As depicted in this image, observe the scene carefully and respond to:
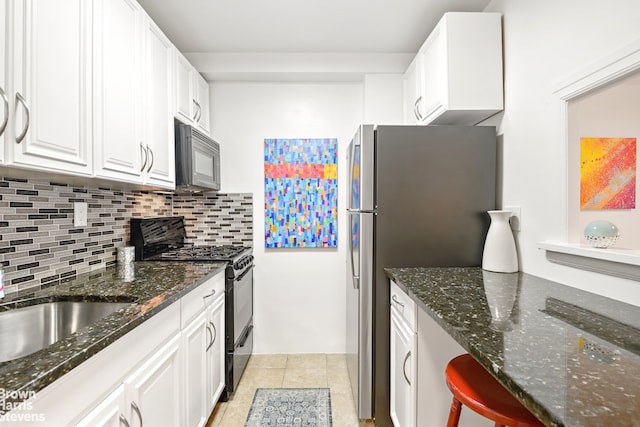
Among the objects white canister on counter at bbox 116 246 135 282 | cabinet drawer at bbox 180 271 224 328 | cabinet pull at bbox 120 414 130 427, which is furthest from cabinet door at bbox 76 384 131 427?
white canister on counter at bbox 116 246 135 282

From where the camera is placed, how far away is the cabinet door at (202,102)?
8.20ft

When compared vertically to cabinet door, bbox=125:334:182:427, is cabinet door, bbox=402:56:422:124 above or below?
above

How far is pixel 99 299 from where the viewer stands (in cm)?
126

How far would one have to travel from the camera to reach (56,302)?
49.8 inches

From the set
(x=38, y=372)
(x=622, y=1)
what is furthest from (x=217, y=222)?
(x=622, y=1)

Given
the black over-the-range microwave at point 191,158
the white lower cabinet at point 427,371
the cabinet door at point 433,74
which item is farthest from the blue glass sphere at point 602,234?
the black over-the-range microwave at point 191,158

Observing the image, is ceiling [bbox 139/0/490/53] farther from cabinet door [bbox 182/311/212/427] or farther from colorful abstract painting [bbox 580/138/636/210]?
cabinet door [bbox 182/311/212/427]

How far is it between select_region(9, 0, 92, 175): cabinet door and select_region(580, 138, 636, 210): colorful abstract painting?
6.95 ft

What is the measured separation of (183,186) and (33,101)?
1.19 metres

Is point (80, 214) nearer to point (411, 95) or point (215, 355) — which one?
point (215, 355)

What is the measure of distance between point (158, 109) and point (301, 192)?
1.32m

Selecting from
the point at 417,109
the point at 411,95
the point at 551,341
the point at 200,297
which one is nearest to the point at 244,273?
the point at 200,297

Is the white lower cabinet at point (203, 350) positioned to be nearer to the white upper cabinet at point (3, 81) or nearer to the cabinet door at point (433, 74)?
the white upper cabinet at point (3, 81)

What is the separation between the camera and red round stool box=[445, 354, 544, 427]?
860 mm
